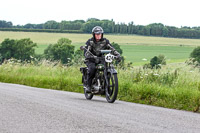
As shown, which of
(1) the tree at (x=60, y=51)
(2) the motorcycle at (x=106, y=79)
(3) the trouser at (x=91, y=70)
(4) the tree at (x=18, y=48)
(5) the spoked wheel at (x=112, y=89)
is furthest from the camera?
(4) the tree at (x=18, y=48)

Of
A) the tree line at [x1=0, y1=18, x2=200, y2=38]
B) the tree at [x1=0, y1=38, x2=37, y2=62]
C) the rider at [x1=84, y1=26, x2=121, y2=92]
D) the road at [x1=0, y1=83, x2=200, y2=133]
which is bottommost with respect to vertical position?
the tree at [x1=0, y1=38, x2=37, y2=62]

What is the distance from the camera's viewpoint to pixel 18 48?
333 ft

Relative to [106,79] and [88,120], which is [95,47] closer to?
[106,79]

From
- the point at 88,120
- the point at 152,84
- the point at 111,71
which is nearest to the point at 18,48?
the point at 152,84

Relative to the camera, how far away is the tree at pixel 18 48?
95625mm

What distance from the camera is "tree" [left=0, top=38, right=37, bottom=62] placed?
9562 cm

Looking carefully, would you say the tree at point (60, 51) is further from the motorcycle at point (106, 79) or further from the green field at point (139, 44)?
the motorcycle at point (106, 79)

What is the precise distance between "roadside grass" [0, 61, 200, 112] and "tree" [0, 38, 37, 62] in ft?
251

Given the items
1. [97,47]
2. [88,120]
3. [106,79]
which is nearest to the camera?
[88,120]

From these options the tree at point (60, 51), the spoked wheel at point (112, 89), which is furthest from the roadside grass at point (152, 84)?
the tree at point (60, 51)

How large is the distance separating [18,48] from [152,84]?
92.3m

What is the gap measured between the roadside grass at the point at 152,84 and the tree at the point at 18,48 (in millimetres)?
76621

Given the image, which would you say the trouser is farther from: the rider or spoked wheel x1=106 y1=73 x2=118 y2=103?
spoked wheel x1=106 y1=73 x2=118 y2=103

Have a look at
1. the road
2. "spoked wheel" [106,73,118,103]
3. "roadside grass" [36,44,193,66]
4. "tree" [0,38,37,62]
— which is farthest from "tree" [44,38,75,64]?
the road
